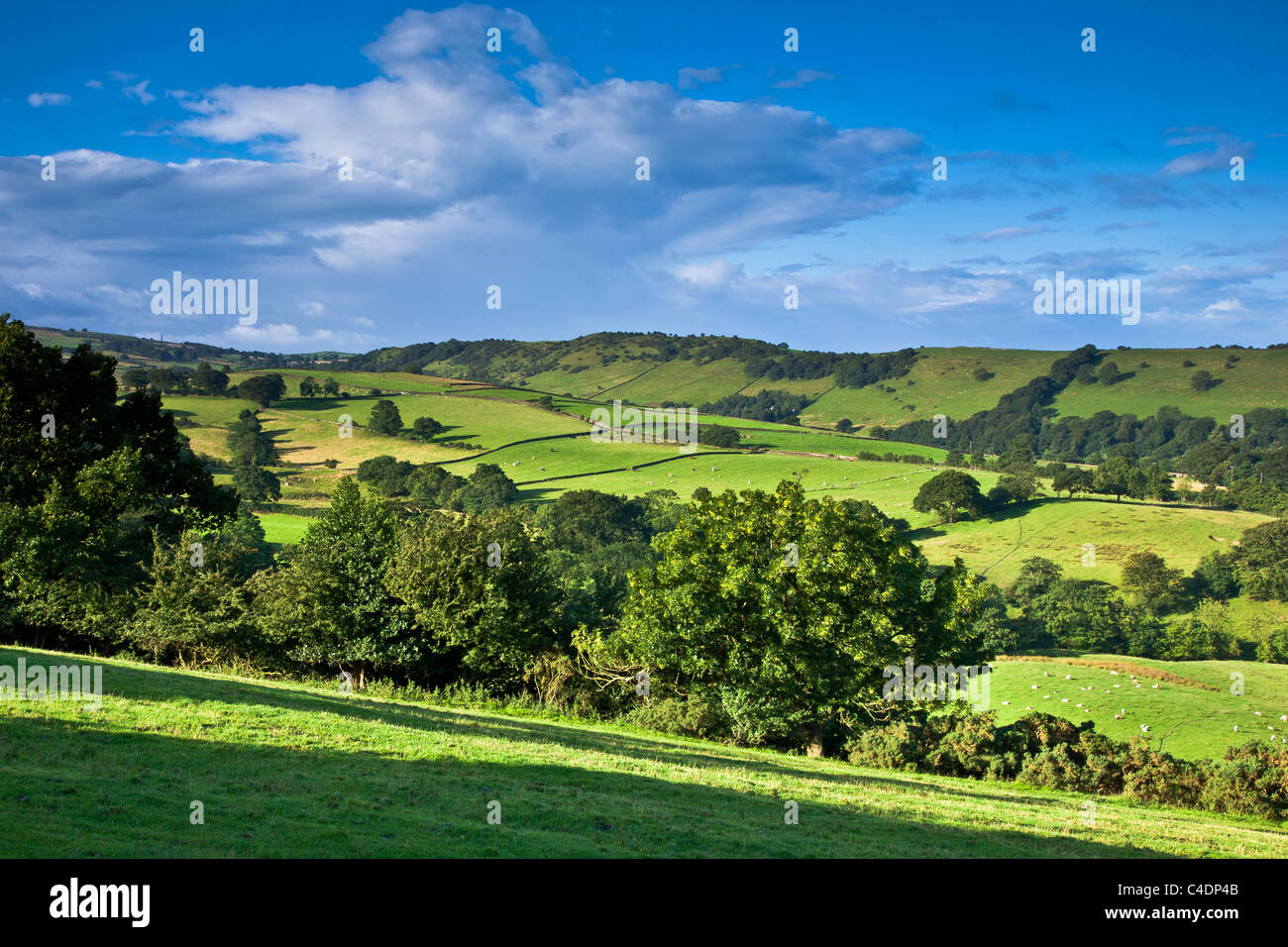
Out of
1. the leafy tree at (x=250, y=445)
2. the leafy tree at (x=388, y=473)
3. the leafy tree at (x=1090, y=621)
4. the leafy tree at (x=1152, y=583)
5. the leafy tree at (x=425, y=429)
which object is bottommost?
the leafy tree at (x=1090, y=621)

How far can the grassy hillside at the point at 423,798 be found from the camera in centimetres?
1102

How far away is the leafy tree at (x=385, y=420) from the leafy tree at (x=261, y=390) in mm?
23568

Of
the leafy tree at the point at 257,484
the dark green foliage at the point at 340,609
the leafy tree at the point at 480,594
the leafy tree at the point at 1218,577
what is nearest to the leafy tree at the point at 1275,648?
the leafy tree at the point at 1218,577

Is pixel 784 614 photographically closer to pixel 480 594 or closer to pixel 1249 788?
pixel 480 594

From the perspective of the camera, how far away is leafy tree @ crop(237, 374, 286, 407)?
16738 cm

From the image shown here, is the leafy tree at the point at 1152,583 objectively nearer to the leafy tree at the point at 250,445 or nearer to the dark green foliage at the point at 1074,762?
the dark green foliage at the point at 1074,762

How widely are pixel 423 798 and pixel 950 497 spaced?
124 m

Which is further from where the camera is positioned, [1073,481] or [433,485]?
[1073,481]

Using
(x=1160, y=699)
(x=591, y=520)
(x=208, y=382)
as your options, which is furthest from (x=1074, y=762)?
(x=208, y=382)

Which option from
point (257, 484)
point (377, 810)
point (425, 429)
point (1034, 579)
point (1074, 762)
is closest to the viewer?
point (377, 810)

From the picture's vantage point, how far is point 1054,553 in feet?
374

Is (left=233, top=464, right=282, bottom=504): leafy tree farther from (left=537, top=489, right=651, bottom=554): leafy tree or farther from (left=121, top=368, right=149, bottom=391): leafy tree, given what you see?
(left=121, top=368, right=149, bottom=391): leafy tree

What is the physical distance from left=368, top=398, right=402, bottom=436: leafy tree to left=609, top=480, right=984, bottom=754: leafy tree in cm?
13182

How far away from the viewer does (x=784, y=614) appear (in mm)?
33219
